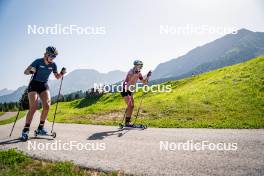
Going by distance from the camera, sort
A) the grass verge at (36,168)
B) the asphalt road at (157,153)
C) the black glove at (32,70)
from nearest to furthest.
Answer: the asphalt road at (157,153) → the grass verge at (36,168) → the black glove at (32,70)

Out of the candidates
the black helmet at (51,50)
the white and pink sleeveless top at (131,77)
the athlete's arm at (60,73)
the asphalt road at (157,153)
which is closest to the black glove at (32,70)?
the black helmet at (51,50)

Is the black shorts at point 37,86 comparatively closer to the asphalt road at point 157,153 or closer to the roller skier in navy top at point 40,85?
the roller skier in navy top at point 40,85

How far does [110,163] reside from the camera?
733 centimetres

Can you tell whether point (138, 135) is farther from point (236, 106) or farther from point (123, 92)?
point (236, 106)

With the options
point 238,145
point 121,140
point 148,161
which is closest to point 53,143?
point 121,140

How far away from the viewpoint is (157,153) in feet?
26.6

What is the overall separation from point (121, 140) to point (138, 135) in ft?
3.80
